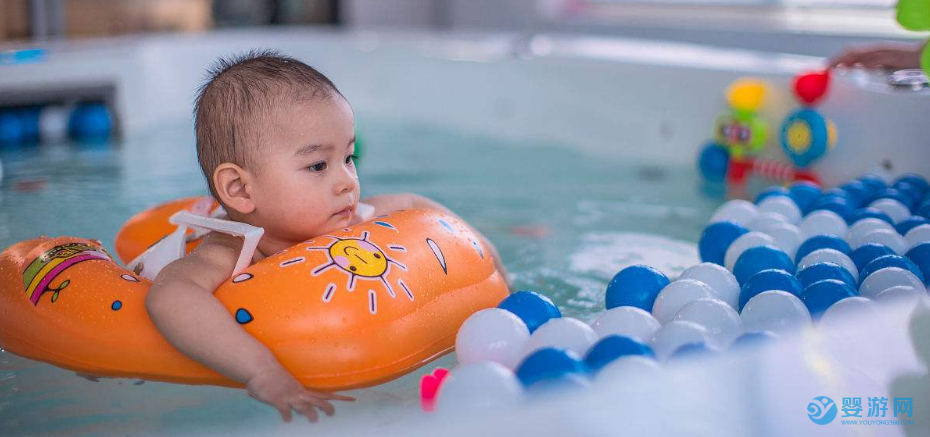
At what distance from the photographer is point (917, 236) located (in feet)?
5.09

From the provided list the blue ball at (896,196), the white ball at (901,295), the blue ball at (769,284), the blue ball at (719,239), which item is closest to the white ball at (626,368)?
the white ball at (901,295)

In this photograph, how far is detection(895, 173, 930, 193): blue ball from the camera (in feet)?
6.33

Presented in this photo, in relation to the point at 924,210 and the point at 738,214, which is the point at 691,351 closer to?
the point at 738,214

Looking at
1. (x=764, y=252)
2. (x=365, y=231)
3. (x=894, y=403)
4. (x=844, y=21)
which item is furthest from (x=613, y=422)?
(x=844, y=21)

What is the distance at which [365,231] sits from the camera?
1.34m

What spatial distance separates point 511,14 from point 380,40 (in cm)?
97

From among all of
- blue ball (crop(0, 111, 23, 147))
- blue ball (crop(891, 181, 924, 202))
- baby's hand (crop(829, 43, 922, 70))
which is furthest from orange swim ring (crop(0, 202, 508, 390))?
blue ball (crop(0, 111, 23, 147))

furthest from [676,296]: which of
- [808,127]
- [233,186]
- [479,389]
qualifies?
[808,127]

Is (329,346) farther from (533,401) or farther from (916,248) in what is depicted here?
(916,248)

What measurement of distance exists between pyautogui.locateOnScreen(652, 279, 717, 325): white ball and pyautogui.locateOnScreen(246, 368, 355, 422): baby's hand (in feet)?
1.42

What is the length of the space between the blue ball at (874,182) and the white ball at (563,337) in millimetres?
1086

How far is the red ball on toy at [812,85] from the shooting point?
91.6 inches

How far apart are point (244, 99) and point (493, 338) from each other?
1.56ft

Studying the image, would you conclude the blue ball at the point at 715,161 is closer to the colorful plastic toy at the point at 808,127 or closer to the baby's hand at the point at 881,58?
the colorful plastic toy at the point at 808,127
